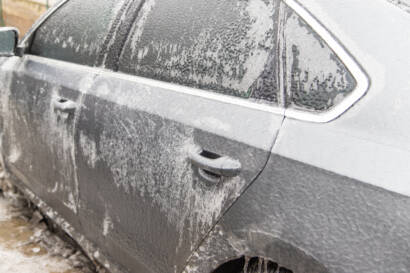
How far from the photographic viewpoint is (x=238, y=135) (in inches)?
52.7

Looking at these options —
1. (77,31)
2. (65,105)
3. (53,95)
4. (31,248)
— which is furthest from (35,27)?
(31,248)

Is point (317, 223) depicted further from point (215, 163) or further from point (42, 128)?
point (42, 128)

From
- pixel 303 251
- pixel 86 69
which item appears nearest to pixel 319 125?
pixel 303 251

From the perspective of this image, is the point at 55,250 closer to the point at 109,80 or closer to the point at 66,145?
the point at 66,145

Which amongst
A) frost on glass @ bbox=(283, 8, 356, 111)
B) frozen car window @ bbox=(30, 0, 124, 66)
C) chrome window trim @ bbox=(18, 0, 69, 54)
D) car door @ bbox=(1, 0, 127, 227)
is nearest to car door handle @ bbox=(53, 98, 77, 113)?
car door @ bbox=(1, 0, 127, 227)

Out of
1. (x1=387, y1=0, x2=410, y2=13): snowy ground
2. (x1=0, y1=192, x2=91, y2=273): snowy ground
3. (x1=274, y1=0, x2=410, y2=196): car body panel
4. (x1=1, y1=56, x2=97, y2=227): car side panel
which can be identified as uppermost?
(x1=387, y1=0, x2=410, y2=13): snowy ground

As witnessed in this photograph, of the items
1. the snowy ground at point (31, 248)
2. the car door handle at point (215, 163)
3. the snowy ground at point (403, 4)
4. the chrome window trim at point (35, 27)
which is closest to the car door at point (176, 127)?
the car door handle at point (215, 163)

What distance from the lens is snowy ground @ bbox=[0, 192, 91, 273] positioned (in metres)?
2.44

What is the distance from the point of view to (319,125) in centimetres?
122

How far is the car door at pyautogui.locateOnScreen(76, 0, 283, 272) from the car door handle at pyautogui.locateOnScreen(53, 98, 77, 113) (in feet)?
0.30

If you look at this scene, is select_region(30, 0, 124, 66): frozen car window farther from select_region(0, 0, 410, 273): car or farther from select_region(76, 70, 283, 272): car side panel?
select_region(76, 70, 283, 272): car side panel

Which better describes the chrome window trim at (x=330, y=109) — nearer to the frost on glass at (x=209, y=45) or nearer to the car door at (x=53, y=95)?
the frost on glass at (x=209, y=45)

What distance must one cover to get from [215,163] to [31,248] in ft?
6.19

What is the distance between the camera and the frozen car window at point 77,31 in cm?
→ 211
